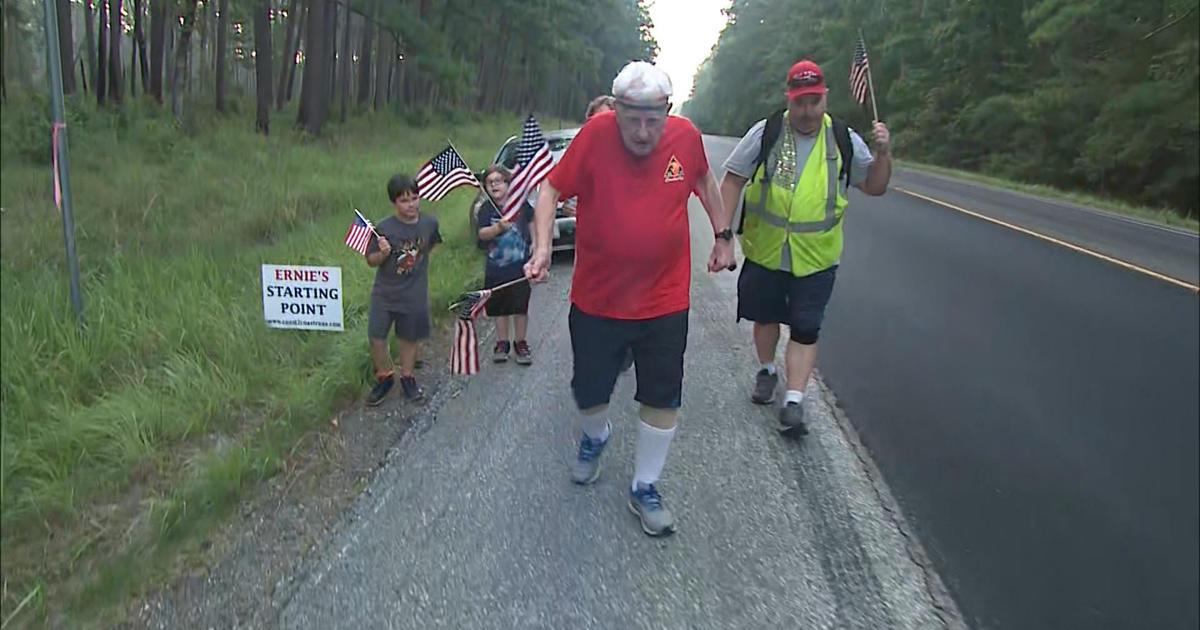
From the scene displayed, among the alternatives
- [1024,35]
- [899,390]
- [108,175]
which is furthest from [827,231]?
[1024,35]

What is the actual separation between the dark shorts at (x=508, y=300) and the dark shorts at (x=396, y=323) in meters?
0.82

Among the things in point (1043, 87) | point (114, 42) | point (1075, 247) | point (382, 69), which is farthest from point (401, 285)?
point (382, 69)

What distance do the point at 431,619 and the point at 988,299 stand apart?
7315mm

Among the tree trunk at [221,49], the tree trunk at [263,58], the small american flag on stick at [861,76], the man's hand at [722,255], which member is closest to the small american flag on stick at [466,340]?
the man's hand at [722,255]

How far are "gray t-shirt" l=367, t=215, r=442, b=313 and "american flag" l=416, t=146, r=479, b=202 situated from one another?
0.72 metres

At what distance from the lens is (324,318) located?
5.30 metres

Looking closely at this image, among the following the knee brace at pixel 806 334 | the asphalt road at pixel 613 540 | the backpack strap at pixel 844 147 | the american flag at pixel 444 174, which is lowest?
the asphalt road at pixel 613 540

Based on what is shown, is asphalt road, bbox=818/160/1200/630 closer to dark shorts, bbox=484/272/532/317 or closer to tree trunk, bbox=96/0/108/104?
dark shorts, bbox=484/272/532/317

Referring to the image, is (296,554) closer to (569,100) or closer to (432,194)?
(432,194)

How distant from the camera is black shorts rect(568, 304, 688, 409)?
3609mm

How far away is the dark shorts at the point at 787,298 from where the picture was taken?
4.64 m

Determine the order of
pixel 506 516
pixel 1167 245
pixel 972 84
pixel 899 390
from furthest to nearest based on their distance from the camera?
pixel 972 84, pixel 1167 245, pixel 899 390, pixel 506 516

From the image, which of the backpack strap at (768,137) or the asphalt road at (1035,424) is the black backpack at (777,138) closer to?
the backpack strap at (768,137)

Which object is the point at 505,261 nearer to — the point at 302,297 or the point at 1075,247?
the point at 302,297
